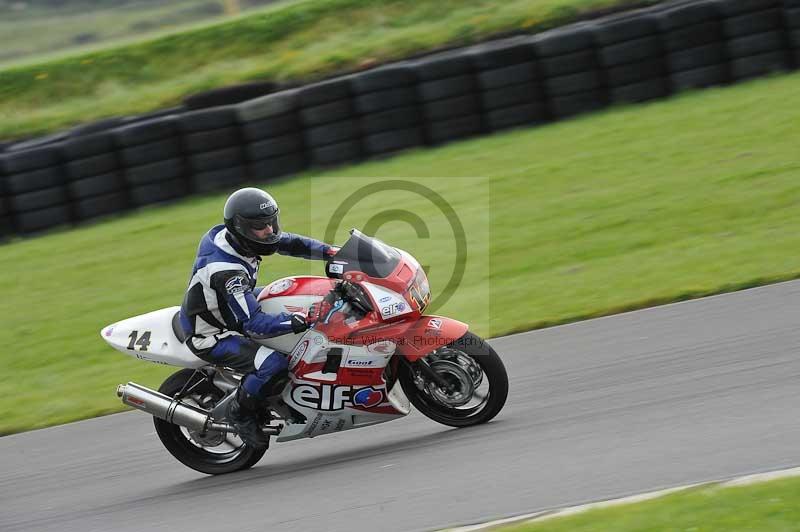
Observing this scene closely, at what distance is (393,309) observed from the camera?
6094 mm

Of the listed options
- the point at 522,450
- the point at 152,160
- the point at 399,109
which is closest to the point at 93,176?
the point at 152,160

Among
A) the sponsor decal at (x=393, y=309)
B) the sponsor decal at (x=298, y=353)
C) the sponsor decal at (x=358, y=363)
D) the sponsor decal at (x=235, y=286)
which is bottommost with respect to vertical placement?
the sponsor decal at (x=358, y=363)

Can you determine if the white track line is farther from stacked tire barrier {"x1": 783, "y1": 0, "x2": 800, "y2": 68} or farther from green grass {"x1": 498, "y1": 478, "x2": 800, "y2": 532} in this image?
stacked tire barrier {"x1": 783, "y1": 0, "x2": 800, "y2": 68}

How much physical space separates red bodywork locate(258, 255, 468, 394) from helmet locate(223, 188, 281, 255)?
0.54 metres

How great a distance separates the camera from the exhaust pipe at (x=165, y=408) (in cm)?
641

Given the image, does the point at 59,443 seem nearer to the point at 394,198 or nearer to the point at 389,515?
the point at 389,515

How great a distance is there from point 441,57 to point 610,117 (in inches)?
93.6

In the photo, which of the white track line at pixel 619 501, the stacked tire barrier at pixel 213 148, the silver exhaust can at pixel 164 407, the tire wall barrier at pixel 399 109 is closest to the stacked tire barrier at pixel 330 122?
the tire wall barrier at pixel 399 109

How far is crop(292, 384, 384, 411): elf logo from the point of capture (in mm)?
6359

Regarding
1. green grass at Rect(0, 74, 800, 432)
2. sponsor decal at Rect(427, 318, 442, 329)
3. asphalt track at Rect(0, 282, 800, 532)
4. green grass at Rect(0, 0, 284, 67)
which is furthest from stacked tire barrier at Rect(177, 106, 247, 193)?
sponsor decal at Rect(427, 318, 442, 329)

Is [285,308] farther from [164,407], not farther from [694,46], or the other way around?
[694,46]

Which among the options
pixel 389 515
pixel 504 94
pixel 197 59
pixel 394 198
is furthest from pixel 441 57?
pixel 389 515

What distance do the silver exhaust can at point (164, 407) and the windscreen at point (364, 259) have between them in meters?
1.25

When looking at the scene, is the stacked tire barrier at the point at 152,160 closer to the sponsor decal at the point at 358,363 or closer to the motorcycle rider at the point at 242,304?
the motorcycle rider at the point at 242,304
